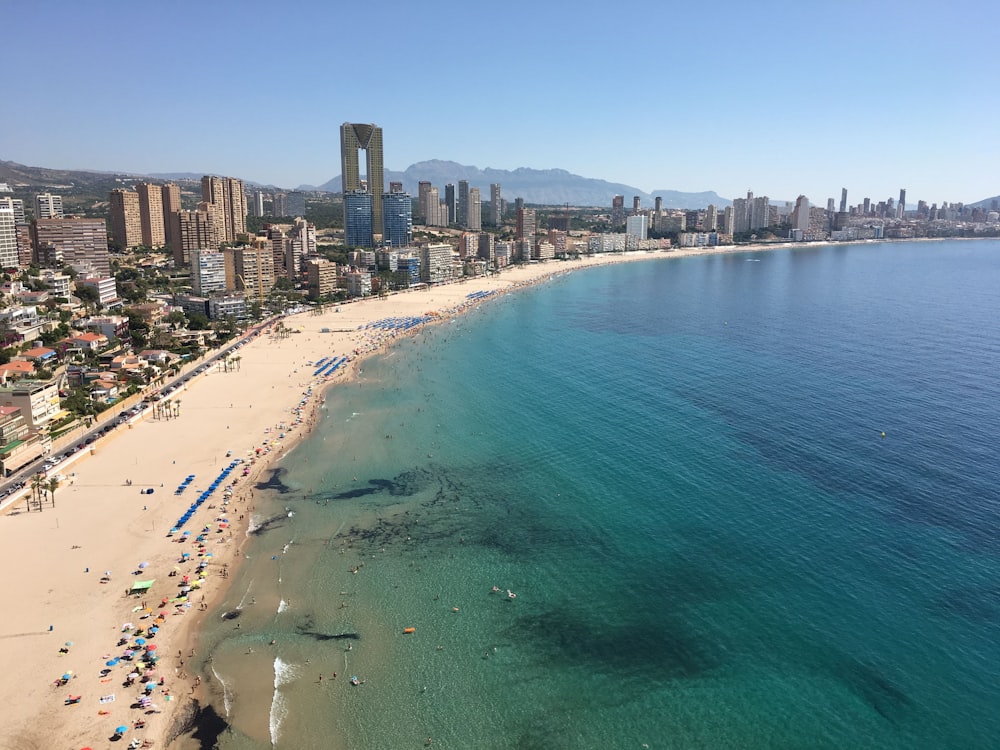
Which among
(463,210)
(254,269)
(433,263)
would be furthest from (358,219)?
(463,210)

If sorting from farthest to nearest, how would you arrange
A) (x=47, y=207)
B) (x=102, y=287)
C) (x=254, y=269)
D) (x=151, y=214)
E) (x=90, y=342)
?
(x=47, y=207) < (x=151, y=214) < (x=254, y=269) < (x=102, y=287) < (x=90, y=342)

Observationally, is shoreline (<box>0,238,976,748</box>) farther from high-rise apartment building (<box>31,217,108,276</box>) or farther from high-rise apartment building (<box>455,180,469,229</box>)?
high-rise apartment building (<box>455,180,469,229</box>)

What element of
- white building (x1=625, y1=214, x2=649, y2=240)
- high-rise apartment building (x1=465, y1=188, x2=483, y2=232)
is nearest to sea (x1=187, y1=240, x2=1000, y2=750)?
white building (x1=625, y1=214, x2=649, y2=240)

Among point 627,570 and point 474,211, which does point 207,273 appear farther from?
point 474,211

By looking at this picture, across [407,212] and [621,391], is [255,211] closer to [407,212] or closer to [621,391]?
[407,212]

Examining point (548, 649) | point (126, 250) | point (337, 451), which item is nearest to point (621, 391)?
Answer: point (337, 451)

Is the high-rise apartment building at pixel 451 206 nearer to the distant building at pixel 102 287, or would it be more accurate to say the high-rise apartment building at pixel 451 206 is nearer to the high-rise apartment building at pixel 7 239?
the high-rise apartment building at pixel 7 239
